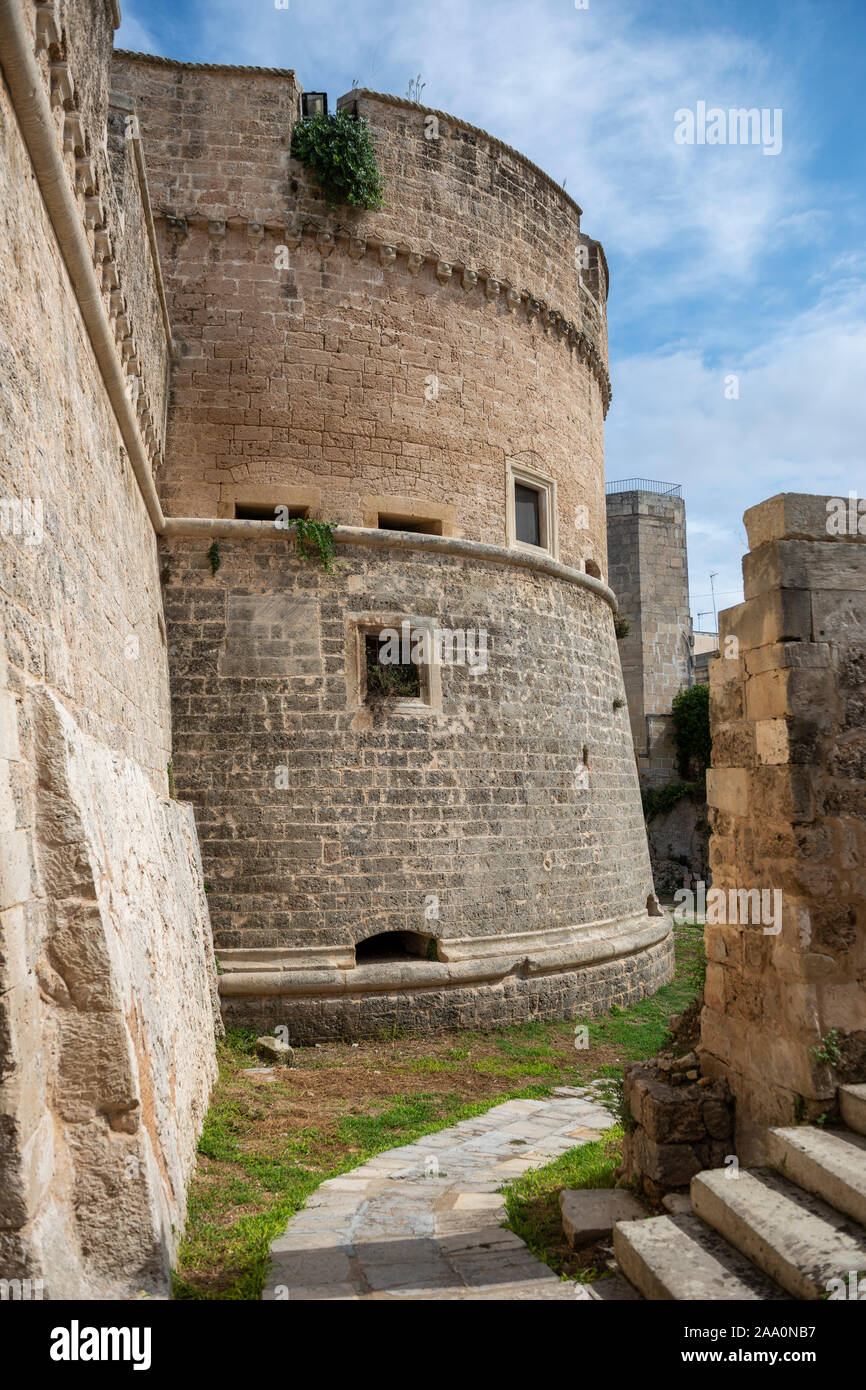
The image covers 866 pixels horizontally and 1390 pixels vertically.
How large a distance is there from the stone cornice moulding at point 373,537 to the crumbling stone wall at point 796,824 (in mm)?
5458

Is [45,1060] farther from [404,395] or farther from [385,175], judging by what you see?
[385,175]

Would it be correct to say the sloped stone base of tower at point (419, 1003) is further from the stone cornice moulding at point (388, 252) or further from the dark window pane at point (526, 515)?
the stone cornice moulding at point (388, 252)

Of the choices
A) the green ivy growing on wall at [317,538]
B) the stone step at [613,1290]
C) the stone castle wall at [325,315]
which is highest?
the stone castle wall at [325,315]

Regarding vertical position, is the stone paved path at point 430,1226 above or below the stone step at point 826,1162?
below

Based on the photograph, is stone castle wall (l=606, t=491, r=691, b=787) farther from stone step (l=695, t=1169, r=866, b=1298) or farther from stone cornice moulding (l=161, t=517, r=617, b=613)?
stone step (l=695, t=1169, r=866, b=1298)

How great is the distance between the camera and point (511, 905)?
988 centimetres

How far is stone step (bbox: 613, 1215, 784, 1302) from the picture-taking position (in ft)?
11.1

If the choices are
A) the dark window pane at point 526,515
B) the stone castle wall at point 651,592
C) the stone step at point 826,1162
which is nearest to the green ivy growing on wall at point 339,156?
the dark window pane at point 526,515

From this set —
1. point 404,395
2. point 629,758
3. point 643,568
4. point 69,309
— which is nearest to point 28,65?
point 69,309

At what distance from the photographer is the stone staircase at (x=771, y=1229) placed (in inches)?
130

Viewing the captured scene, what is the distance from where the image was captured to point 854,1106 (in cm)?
395

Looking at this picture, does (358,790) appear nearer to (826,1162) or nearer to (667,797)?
(826,1162)

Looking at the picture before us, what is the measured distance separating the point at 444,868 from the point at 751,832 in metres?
5.15

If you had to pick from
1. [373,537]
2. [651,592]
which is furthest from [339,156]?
[651,592]
